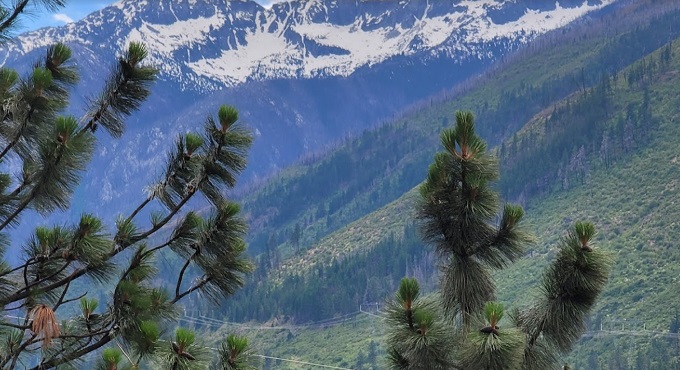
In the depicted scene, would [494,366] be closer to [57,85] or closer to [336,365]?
[57,85]

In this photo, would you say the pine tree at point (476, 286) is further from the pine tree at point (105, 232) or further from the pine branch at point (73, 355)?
the pine branch at point (73, 355)

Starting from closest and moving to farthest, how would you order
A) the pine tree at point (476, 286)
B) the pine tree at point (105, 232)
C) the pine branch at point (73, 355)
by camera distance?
the pine tree at point (105, 232)
the pine branch at point (73, 355)
the pine tree at point (476, 286)

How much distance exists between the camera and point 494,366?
984cm

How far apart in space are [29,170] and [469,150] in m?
4.99

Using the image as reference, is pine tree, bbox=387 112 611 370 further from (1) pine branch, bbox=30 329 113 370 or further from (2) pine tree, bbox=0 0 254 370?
(1) pine branch, bbox=30 329 113 370

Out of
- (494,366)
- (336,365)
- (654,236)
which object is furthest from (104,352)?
(654,236)

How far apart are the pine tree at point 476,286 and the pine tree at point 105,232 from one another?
2.08 m

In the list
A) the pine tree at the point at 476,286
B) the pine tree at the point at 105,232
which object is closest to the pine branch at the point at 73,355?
the pine tree at the point at 105,232

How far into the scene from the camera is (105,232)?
31.1ft

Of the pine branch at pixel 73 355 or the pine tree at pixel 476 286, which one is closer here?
the pine branch at pixel 73 355

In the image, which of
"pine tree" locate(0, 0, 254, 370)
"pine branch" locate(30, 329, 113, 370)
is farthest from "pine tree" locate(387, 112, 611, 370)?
"pine branch" locate(30, 329, 113, 370)

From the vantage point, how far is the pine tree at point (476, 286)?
10062 mm

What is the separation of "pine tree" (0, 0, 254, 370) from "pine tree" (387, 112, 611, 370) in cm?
208

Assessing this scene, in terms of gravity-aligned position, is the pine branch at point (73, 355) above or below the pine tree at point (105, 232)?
below
